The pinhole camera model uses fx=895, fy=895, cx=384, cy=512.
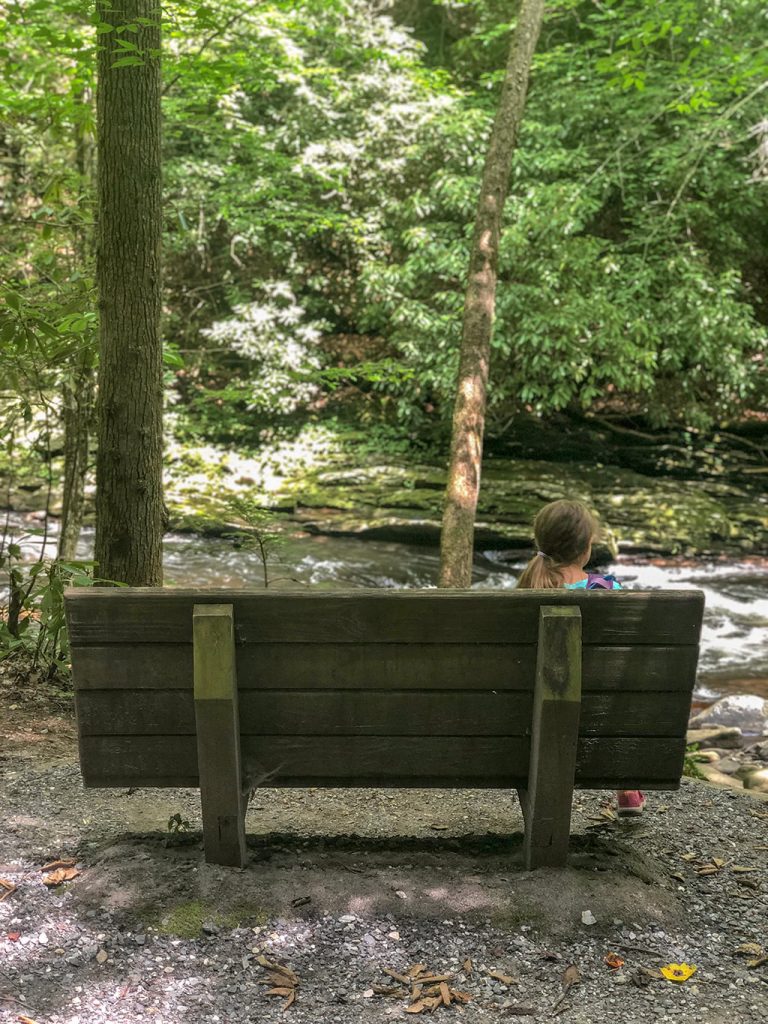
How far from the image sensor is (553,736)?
2.70 m

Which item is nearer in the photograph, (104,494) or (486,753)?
(486,753)

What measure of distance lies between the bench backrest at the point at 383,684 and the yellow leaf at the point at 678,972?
0.54 metres

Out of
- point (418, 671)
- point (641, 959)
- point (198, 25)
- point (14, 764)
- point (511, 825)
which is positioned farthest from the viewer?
point (198, 25)

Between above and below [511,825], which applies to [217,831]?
above

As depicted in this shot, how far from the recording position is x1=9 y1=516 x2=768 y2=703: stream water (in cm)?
1095

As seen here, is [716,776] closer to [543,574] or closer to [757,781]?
[757,781]

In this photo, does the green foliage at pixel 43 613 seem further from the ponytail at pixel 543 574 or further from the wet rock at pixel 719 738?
the wet rock at pixel 719 738

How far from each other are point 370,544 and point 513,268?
15.0 ft

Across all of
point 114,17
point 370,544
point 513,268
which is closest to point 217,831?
point 114,17

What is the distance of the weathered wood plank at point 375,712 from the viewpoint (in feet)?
8.97

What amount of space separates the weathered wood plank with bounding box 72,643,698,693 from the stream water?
784cm

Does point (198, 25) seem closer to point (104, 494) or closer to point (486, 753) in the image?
point (104, 494)

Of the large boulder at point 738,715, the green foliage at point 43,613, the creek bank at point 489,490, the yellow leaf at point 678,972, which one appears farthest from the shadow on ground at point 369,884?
the creek bank at point 489,490

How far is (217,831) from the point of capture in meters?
2.82
